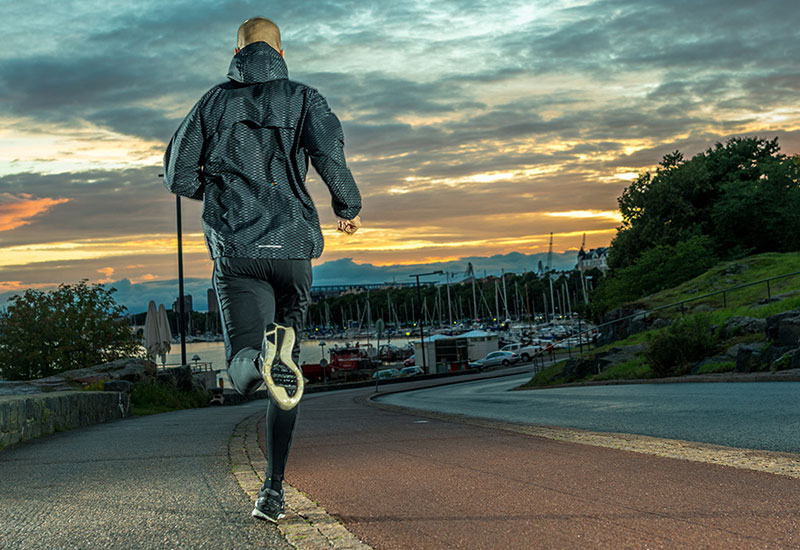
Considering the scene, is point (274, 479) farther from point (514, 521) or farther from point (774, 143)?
point (774, 143)

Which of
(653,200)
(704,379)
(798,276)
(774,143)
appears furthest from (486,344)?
(704,379)

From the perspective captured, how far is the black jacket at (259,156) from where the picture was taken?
12.7 ft

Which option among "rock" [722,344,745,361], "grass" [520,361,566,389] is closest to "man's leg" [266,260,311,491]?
"rock" [722,344,745,361]

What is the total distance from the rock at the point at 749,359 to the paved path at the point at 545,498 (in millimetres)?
11601

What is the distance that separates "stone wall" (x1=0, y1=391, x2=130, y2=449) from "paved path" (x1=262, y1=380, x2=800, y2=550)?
13.2 feet

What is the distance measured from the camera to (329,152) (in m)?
3.98

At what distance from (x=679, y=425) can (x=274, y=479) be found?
20.8ft

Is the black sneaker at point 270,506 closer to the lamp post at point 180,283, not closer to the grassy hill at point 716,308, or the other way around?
the grassy hill at point 716,308

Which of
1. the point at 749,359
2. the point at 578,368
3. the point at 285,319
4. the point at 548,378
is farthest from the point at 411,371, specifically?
the point at 285,319

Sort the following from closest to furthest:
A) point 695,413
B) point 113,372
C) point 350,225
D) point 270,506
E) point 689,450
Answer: point 270,506, point 350,225, point 689,450, point 695,413, point 113,372

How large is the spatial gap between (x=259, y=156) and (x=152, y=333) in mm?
33727

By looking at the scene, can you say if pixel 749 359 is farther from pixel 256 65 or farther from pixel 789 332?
pixel 256 65

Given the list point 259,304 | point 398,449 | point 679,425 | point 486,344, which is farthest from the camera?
point 486,344

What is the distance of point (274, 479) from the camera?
3660mm
